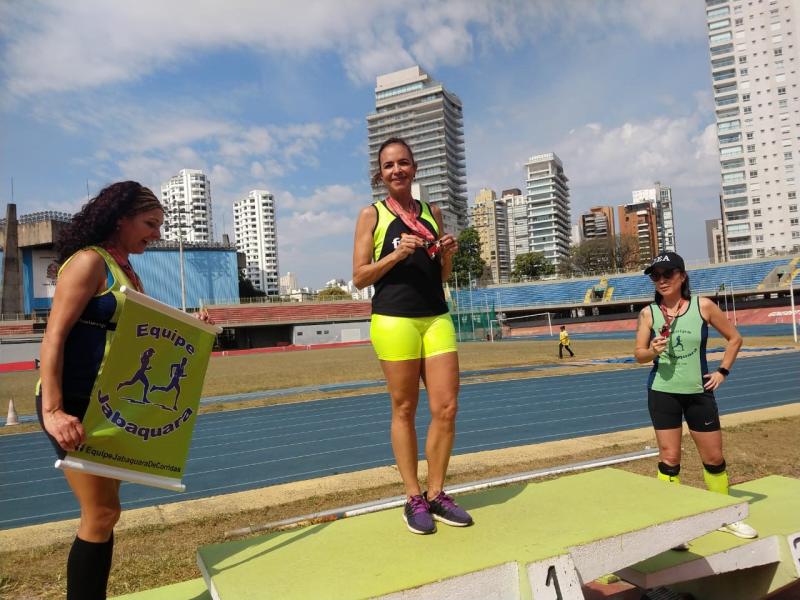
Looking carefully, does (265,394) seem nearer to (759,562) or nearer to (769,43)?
(759,562)

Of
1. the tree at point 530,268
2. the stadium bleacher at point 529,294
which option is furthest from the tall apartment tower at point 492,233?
the stadium bleacher at point 529,294

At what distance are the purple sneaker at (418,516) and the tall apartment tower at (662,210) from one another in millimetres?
183812

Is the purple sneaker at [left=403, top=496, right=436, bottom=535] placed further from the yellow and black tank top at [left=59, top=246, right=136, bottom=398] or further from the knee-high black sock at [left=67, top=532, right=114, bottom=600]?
the yellow and black tank top at [left=59, top=246, right=136, bottom=398]

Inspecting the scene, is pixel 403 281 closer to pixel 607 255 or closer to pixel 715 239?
pixel 607 255

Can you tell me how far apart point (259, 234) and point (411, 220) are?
18084cm

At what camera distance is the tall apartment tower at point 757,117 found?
247 ft

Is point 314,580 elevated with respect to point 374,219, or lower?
lower

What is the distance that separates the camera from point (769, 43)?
251 ft

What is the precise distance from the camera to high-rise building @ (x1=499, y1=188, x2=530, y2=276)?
6791 inches

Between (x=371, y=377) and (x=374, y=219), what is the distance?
16.0 metres

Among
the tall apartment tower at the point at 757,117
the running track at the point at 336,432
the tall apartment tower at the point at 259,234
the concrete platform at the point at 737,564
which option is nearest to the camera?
the concrete platform at the point at 737,564

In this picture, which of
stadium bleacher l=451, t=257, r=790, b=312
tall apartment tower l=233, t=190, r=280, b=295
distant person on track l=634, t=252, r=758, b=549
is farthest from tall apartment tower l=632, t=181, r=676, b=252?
distant person on track l=634, t=252, r=758, b=549

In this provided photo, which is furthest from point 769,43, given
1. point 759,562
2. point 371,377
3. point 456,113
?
point 759,562

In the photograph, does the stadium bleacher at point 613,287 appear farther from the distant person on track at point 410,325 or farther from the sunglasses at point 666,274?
the distant person on track at point 410,325
